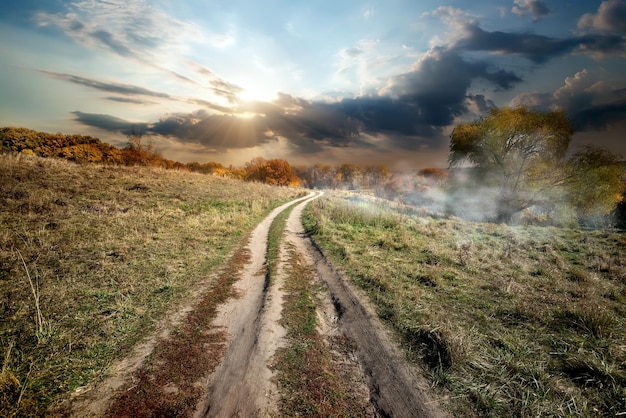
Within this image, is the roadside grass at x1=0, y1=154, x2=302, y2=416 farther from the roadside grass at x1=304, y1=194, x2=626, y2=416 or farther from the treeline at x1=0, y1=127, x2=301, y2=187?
the treeline at x1=0, y1=127, x2=301, y2=187

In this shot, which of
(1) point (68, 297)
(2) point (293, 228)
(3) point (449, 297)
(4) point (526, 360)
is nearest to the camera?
(4) point (526, 360)

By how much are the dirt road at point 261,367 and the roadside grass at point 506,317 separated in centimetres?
58

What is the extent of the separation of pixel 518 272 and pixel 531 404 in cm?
834

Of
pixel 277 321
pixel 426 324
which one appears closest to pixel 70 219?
pixel 277 321

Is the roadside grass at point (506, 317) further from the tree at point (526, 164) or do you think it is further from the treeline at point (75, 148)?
the treeline at point (75, 148)

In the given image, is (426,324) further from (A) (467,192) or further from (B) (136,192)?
(A) (467,192)

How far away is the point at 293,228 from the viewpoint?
1906cm

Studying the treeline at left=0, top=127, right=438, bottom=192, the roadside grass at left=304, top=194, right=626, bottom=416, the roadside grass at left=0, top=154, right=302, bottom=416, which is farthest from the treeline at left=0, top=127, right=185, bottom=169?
the roadside grass at left=304, top=194, right=626, bottom=416

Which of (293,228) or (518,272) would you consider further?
(293,228)

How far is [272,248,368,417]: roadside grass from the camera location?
4.16 m

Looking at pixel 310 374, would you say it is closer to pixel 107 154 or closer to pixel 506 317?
pixel 506 317

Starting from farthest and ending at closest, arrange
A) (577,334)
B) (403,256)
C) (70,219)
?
(70,219) < (403,256) < (577,334)

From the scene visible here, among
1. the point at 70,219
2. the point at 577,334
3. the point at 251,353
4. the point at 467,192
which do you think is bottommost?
the point at 251,353

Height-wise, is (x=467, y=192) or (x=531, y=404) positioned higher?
(x=467, y=192)
